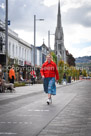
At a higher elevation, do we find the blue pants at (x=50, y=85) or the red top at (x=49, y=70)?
the red top at (x=49, y=70)

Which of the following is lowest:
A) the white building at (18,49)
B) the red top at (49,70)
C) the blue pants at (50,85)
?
the blue pants at (50,85)

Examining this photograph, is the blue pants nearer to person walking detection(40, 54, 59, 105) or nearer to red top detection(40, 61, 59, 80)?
person walking detection(40, 54, 59, 105)

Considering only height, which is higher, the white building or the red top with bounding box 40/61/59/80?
the white building

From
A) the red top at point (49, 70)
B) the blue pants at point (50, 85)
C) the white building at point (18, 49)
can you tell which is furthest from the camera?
the white building at point (18, 49)

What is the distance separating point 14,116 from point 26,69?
51.0 meters

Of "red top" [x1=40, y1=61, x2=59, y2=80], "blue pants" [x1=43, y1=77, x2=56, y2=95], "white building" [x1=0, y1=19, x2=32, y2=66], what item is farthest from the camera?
"white building" [x1=0, y1=19, x2=32, y2=66]

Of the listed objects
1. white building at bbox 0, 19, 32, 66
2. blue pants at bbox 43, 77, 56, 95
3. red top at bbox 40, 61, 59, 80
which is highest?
white building at bbox 0, 19, 32, 66

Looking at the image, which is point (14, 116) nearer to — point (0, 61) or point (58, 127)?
point (58, 127)

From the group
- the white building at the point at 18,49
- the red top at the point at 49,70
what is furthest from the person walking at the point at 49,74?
the white building at the point at 18,49

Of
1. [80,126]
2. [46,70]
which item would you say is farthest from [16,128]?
[46,70]

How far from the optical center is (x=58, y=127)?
7.24 m

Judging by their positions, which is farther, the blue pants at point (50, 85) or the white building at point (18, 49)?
the white building at point (18, 49)

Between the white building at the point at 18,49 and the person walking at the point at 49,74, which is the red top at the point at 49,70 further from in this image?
the white building at the point at 18,49

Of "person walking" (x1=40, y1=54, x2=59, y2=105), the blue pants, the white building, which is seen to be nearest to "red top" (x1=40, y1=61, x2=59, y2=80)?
"person walking" (x1=40, y1=54, x2=59, y2=105)
